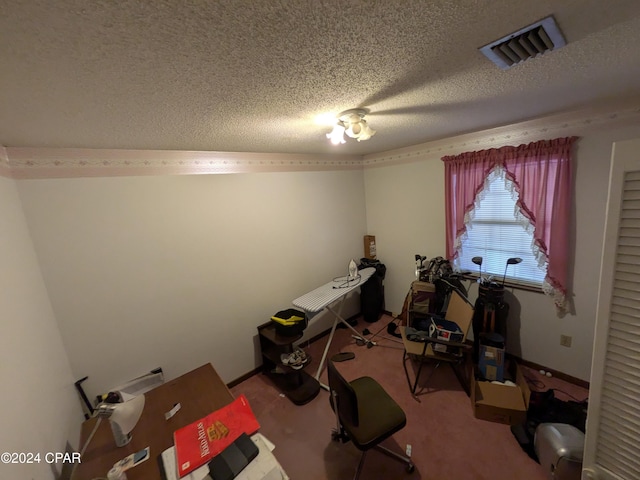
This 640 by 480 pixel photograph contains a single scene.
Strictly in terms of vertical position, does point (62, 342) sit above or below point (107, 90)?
below

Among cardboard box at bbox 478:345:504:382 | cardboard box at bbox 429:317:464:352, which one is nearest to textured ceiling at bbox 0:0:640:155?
cardboard box at bbox 429:317:464:352

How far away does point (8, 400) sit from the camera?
0.98 m

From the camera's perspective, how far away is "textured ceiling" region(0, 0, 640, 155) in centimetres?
65

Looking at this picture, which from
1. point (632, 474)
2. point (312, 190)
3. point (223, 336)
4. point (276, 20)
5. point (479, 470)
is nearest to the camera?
point (276, 20)

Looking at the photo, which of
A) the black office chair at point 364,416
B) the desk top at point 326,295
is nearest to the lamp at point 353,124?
the black office chair at point 364,416

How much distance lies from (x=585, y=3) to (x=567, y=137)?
187cm

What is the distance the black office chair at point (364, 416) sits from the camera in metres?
1.48

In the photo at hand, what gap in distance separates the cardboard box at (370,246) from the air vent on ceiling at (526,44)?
282 centimetres

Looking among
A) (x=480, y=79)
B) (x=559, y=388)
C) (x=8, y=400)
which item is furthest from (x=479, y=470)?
(x=8, y=400)

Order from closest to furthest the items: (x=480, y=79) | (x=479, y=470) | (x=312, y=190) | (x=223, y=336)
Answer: (x=480, y=79) → (x=479, y=470) → (x=223, y=336) → (x=312, y=190)

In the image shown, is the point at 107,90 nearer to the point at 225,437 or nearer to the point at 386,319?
the point at 225,437

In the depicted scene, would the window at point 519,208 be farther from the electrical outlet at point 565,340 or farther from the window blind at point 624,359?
the window blind at point 624,359

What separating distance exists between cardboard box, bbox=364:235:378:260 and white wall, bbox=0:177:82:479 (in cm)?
331

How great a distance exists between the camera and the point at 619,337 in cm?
88
